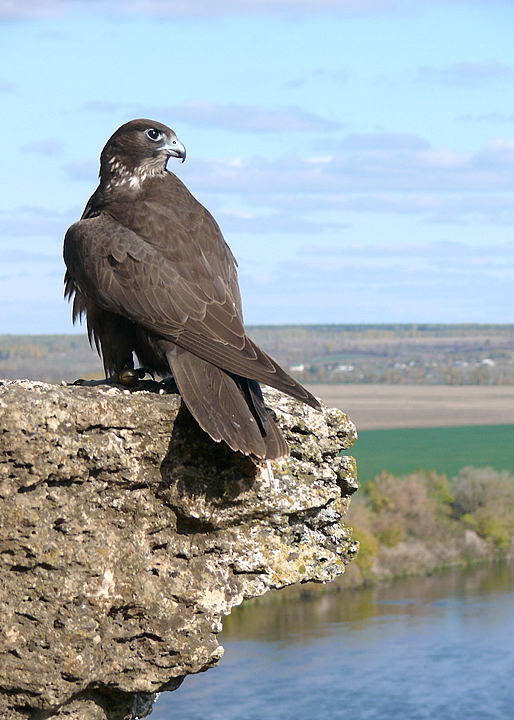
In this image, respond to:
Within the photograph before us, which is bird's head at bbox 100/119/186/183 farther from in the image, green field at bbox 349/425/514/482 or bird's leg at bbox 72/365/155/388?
green field at bbox 349/425/514/482

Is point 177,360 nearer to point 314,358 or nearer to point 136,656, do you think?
point 136,656

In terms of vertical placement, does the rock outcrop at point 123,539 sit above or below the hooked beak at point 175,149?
below

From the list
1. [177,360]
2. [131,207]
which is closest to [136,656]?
[177,360]

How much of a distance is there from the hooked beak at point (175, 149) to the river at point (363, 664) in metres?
41.7

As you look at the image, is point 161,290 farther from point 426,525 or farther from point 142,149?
point 426,525

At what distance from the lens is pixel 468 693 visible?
50.2m

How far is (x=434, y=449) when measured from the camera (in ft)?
328

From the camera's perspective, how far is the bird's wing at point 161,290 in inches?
221

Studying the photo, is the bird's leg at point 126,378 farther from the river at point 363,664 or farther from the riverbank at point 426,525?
the riverbank at point 426,525

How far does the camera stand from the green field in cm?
9062

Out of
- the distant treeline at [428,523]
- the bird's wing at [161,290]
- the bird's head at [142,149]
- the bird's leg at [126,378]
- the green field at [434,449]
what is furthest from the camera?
the green field at [434,449]

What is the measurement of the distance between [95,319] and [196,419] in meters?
1.57

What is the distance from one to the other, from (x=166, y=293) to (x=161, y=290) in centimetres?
4

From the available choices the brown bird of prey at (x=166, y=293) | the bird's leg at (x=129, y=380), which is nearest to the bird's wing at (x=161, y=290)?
the brown bird of prey at (x=166, y=293)
